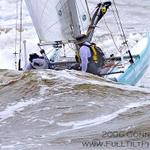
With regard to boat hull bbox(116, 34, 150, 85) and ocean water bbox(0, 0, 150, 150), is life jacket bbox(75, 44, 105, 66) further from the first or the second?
ocean water bbox(0, 0, 150, 150)

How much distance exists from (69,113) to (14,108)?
0.83 m

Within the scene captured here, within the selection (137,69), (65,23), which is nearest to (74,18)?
(65,23)

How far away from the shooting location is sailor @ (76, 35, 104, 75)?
9.56 m

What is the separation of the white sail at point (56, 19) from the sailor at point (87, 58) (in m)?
1.68

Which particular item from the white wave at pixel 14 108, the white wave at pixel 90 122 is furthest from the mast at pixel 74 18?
the white wave at pixel 90 122

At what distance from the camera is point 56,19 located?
1195cm

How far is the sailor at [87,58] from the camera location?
376 inches

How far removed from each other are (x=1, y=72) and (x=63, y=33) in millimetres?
2322

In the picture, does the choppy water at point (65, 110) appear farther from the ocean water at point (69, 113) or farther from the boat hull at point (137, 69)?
the boat hull at point (137, 69)

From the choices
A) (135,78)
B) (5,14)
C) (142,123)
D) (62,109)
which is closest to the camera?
(142,123)

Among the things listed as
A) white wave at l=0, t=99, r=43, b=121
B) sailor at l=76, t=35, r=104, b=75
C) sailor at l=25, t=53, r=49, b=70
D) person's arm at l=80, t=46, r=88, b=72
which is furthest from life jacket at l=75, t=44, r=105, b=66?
white wave at l=0, t=99, r=43, b=121

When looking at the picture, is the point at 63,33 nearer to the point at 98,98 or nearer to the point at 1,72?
the point at 1,72

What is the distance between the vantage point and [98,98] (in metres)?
7.05

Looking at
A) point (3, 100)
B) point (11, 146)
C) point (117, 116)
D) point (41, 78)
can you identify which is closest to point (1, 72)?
point (41, 78)
